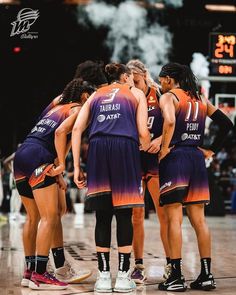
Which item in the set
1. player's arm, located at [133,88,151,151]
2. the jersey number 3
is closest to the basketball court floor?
player's arm, located at [133,88,151,151]

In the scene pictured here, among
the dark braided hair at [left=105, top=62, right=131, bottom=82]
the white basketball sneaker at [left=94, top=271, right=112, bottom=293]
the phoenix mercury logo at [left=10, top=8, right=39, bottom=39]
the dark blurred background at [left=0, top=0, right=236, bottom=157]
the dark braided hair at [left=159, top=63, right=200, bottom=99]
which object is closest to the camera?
the white basketball sneaker at [left=94, top=271, right=112, bottom=293]

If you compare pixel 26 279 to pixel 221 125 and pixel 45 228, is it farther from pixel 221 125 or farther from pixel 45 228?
pixel 221 125

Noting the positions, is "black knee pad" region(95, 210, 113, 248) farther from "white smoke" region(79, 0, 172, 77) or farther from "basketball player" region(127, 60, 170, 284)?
"white smoke" region(79, 0, 172, 77)

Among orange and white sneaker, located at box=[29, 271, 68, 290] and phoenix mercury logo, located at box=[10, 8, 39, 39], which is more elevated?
phoenix mercury logo, located at box=[10, 8, 39, 39]

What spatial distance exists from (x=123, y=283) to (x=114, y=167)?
869 mm

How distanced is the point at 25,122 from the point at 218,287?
21.6 m

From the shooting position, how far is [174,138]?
5477 millimetres

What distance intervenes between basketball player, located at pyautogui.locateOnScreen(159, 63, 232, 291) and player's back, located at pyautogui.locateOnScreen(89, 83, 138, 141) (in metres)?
0.30

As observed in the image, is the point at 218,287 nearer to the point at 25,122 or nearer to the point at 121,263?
the point at 121,263

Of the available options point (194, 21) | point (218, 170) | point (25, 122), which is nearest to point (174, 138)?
point (218, 170)

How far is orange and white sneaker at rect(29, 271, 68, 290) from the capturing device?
5230 millimetres

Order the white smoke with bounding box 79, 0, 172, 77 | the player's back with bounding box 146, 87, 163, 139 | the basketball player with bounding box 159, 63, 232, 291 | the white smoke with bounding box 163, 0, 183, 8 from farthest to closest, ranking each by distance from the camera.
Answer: the white smoke with bounding box 79, 0, 172, 77 < the white smoke with bounding box 163, 0, 183, 8 < the player's back with bounding box 146, 87, 163, 139 < the basketball player with bounding box 159, 63, 232, 291

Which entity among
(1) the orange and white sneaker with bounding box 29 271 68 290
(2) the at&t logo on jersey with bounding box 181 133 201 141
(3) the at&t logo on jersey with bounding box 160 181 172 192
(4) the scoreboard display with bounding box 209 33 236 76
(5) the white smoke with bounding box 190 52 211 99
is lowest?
(1) the orange and white sneaker with bounding box 29 271 68 290

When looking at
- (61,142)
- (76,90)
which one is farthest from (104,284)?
(76,90)
